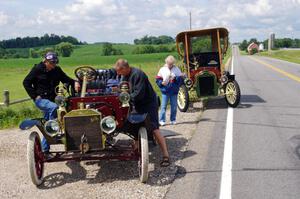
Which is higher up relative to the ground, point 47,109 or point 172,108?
point 47,109

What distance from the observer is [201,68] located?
44.3 ft

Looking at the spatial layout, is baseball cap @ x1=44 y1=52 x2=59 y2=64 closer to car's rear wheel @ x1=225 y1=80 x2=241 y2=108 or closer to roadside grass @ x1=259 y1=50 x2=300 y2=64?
car's rear wheel @ x1=225 y1=80 x2=241 y2=108

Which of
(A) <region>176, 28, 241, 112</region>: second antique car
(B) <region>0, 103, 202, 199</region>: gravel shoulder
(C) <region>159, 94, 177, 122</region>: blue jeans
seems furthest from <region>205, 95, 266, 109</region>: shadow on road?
(B) <region>0, 103, 202, 199</region>: gravel shoulder

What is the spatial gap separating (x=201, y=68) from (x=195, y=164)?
7.11 metres

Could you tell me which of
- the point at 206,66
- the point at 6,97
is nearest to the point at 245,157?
the point at 206,66

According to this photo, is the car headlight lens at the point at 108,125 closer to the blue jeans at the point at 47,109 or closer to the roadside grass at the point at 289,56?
the blue jeans at the point at 47,109

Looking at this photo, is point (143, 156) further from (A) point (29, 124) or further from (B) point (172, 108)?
(B) point (172, 108)

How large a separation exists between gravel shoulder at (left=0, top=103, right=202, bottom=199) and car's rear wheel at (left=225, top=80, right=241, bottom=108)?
4467 mm

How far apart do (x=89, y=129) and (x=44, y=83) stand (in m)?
1.80

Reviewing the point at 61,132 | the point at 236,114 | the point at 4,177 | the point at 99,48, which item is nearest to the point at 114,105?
the point at 61,132

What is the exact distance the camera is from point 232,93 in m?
12.5

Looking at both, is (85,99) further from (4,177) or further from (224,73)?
(224,73)

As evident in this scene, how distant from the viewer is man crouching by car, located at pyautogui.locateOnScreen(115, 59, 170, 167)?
21.6 ft

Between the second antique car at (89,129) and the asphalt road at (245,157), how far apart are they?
868 millimetres
